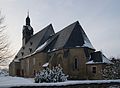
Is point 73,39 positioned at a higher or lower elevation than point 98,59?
higher

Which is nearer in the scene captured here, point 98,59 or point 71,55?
point 98,59

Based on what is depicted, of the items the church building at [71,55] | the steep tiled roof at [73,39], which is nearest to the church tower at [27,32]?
the church building at [71,55]

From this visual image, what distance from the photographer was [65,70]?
3906 cm

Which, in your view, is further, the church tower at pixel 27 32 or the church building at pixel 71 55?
the church tower at pixel 27 32

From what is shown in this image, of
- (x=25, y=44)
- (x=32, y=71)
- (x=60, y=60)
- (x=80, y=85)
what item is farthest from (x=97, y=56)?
(x=25, y=44)

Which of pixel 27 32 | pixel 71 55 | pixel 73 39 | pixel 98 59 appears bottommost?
pixel 98 59

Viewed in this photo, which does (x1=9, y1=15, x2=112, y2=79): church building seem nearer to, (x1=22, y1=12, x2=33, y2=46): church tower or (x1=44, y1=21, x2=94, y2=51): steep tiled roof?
(x1=44, y1=21, x2=94, y2=51): steep tiled roof

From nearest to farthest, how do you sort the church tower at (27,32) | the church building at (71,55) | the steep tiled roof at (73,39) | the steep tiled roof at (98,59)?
the steep tiled roof at (98,59) → the church building at (71,55) → the steep tiled roof at (73,39) → the church tower at (27,32)

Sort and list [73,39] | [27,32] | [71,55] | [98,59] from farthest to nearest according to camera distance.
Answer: [27,32], [73,39], [71,55], [98,59]

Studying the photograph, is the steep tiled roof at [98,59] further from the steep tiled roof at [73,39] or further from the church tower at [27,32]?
the church tower at [27,32]

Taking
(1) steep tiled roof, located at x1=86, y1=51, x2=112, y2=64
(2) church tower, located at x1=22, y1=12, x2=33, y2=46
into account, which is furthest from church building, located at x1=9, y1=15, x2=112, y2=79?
(2) church tower, located at x1=22, y1=12, x2=33, y2=46

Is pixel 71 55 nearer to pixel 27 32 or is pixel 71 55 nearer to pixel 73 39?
pixel 73 39

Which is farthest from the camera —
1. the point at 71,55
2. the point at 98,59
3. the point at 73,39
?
the point at 73,39

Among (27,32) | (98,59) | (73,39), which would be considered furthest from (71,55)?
(27,32)
